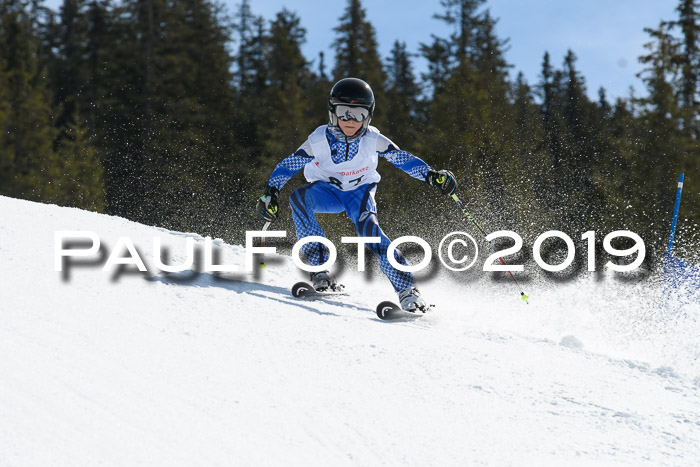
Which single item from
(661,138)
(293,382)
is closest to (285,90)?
(661,138)

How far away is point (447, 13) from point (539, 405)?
101ft

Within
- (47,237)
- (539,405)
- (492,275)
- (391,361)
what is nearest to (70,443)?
(391,361)

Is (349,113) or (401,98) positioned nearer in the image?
(349,113)

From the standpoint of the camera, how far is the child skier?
16.5ft

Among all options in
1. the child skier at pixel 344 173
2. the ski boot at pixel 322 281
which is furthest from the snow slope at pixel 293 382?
the child skier at pixel 344 173

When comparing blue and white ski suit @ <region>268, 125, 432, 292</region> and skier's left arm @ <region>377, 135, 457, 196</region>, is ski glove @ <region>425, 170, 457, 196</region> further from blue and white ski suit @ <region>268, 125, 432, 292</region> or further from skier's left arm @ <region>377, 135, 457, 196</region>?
blue and white ski suit @ <region>268, 125, 432, 292</region>

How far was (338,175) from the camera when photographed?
5.26 meters

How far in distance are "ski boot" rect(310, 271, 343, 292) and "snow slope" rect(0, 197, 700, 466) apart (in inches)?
23.0

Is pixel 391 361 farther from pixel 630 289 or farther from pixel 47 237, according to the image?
pixel 630 289

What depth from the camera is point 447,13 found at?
102 ft

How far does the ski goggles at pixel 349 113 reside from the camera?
502cm

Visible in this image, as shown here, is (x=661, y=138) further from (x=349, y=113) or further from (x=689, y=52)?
(x=349, y=113)

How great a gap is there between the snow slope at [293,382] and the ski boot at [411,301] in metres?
0.17

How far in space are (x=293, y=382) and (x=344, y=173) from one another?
8.76 ft
